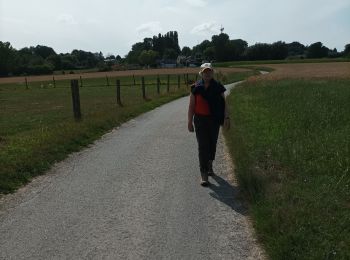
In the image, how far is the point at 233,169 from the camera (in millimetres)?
8383

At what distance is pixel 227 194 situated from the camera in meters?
6.90

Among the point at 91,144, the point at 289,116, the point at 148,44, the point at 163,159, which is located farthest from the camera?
the point at 148,44

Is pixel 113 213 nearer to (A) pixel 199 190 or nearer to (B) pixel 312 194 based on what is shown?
(A) pixel 199 190

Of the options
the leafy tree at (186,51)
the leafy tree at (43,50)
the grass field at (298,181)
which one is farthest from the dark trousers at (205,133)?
the leafy tree at (43,50)

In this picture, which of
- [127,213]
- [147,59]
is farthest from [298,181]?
[147,59]

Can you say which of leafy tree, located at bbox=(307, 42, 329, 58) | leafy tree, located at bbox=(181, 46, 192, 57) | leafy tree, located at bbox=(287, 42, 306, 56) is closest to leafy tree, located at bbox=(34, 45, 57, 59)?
leafy tree, located at bbox=(181, 46, 192, 57)

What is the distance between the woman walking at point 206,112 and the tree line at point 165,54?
344 ft

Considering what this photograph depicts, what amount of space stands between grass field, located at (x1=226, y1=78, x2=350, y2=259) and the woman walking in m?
0.59

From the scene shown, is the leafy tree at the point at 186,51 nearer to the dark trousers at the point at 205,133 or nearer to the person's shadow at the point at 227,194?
the dark trousers at the point at 205,133

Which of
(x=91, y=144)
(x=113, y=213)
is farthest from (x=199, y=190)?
(x=91, y=144)

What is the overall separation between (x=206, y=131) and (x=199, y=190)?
103 centimetres

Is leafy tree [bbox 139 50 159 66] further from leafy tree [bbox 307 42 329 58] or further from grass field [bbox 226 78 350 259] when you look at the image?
grass field [bbox 226 78 350 259]

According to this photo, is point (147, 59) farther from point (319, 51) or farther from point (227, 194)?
point (227, 194)

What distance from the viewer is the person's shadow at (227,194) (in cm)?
627
